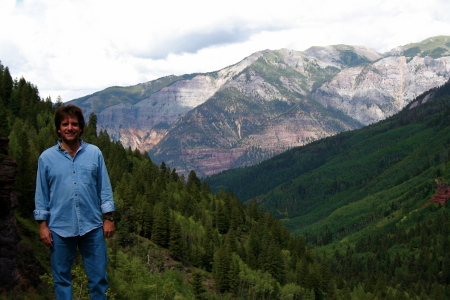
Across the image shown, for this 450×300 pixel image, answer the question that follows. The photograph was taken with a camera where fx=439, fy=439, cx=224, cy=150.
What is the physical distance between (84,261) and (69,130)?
440 cm

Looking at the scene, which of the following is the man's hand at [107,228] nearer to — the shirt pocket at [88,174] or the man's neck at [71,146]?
the shirt pocket at [88,174]

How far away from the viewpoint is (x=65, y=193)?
1407 cm

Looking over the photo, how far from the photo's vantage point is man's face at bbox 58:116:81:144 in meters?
14.5

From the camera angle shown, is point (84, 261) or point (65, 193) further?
point (84, 261)

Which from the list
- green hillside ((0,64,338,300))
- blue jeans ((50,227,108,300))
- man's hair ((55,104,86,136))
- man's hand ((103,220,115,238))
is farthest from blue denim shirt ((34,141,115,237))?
green hillside ((0,64,338,300))

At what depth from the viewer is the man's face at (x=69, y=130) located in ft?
47.5

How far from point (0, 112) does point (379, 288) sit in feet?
475

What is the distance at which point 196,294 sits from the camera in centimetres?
9138

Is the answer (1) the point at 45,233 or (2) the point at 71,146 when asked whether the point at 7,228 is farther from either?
(2) the point at 71,146

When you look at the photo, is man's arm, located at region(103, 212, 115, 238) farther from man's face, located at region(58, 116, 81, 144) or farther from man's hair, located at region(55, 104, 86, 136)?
man's hair, located at region(55, 104, 86, 136)

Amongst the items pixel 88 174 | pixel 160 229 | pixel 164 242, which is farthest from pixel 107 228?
pixel 164 242

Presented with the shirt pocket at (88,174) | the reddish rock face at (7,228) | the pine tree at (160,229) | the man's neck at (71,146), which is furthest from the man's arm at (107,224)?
the pine tree at (160,229)

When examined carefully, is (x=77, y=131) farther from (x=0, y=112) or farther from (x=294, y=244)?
(x=294, y=244)

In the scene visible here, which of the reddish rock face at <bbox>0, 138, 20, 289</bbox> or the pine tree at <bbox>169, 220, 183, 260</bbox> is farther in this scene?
the pine tree at <bbox>169, 220, 183, 260</bbox>
